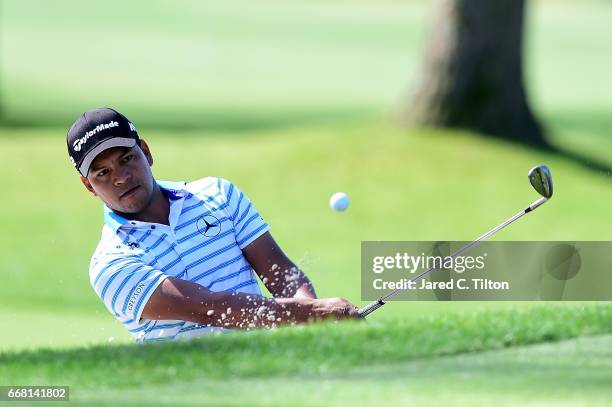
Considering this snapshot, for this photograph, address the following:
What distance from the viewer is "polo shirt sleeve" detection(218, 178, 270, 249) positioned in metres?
5.33

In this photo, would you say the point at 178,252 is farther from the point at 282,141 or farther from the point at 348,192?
the point at 282,141

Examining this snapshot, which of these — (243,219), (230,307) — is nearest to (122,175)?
(243,219)

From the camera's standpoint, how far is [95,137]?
5133mm

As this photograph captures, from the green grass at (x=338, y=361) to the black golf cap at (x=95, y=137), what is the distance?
0.96 meters

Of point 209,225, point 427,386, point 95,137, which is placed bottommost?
point 427,386

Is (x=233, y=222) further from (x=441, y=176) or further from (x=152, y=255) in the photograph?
(x=441, y=176)

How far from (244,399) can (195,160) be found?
11.3 m

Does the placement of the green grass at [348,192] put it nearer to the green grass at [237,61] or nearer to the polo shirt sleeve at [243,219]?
the green grass at [237,61]

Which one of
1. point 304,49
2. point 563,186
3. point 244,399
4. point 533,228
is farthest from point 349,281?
point 304,49

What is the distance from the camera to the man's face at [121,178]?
5.13 meters

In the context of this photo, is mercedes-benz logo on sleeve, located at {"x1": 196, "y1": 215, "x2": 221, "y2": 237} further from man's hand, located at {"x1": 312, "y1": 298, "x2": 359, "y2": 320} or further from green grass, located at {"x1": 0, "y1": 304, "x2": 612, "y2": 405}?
green grass, located at {"x1": 0, "y1": 304, "x2": 612, "y2": 405}

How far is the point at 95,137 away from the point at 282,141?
10.0 m
